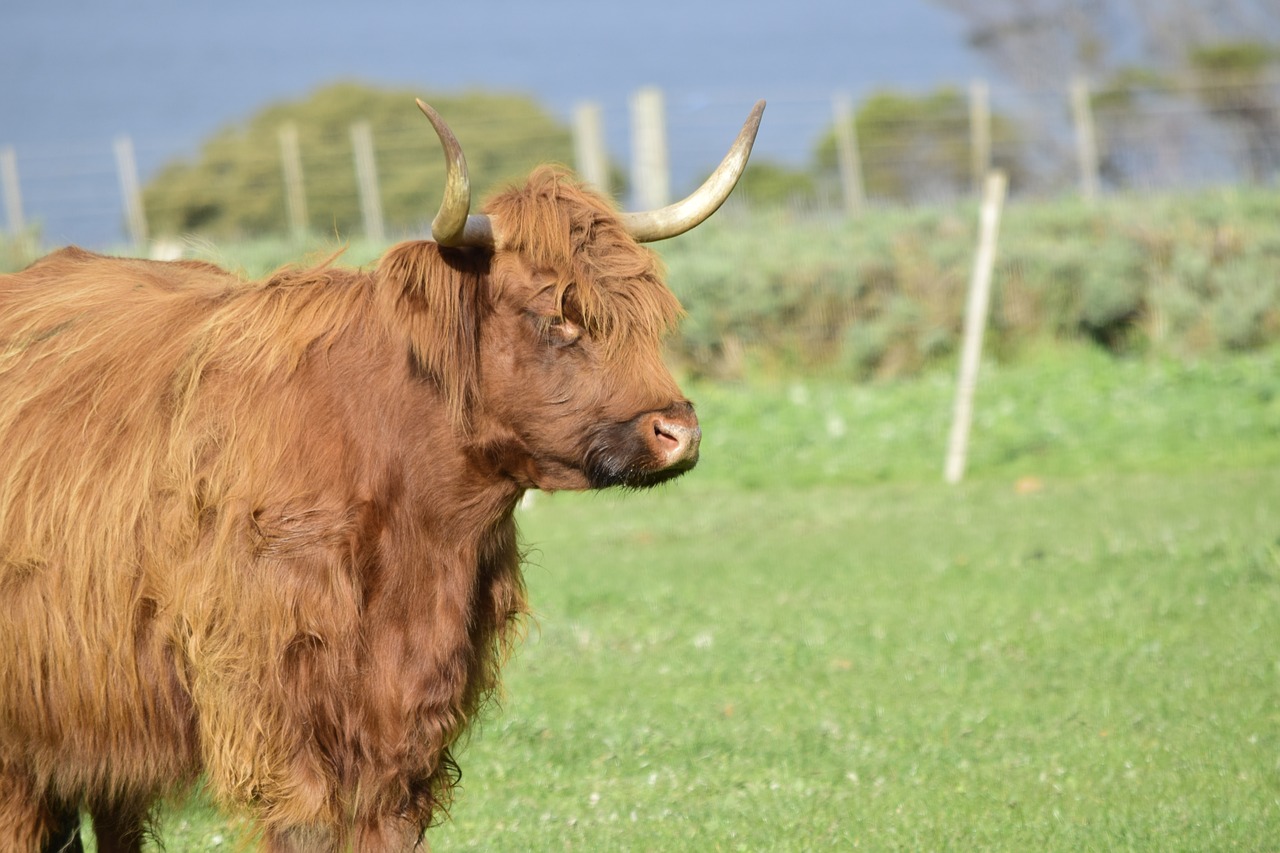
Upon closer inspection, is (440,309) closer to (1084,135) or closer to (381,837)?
(381,837)

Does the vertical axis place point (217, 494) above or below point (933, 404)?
above

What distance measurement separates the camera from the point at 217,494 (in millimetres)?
4027

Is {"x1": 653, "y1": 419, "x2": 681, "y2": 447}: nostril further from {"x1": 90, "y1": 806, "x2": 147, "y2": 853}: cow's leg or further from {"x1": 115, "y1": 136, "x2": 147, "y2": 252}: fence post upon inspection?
{"x1": 115, "y1": 136, "x2": 147, "y2": 252}: fence post

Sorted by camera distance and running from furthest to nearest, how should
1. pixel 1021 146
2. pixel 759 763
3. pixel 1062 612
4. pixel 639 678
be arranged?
1. pixel 1021 146
2. pixel 1062 612
3. pixel 639 678
4. pixel 759 763

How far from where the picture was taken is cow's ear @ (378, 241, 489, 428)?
406cm

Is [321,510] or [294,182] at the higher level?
[321,510]

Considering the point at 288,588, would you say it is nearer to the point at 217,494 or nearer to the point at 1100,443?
the point at 217,494

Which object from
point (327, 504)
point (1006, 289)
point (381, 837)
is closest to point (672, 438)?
point (327, 504)

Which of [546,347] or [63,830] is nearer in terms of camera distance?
[546,347]

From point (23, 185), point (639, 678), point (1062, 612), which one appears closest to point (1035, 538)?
point (1062, 612)

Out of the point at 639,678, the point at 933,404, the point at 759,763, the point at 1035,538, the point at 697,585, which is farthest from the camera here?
the point at 933,404

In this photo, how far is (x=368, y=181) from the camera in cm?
2502

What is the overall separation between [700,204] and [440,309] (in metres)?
0.94

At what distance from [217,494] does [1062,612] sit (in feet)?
19.8
